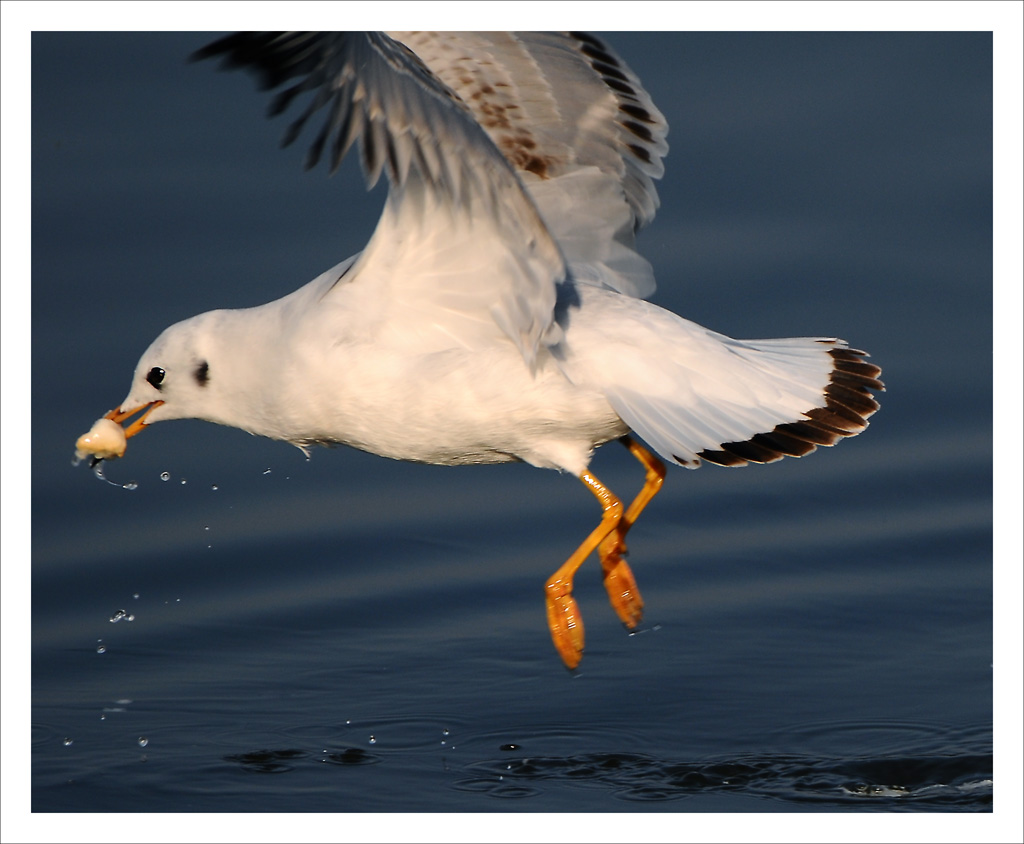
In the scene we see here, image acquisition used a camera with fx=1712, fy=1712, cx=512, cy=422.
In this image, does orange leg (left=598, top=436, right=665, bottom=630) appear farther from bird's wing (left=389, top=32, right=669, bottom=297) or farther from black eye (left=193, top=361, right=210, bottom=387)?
black eye (left=193, top=361, right=210, bottom=387)

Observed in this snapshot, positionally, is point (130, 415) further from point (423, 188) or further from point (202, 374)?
point (423, 188)

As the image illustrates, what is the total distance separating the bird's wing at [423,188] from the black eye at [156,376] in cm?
73

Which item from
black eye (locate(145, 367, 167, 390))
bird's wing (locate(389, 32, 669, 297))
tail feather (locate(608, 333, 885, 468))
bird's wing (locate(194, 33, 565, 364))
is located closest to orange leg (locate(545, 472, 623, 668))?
tail feather (locate(608, 333, 885, 468))

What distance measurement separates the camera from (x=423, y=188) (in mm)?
5508

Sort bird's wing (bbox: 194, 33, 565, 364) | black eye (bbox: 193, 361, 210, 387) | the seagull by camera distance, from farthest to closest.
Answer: black eye (bbox: 193, 361, 210, 387) < the seagull < bird's wing (bbox: 194, 33, 565, 364)

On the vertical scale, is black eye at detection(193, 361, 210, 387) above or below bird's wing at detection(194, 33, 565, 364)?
below

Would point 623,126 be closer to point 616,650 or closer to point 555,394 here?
point 555,394

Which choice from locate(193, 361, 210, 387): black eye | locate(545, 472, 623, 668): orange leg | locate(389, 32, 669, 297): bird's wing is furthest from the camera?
locate(389, 32, 669, 297): bird's wing

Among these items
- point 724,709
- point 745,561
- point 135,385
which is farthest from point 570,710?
point 135,385

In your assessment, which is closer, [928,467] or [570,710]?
[570,710]

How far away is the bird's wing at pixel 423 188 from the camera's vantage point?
4984 mm

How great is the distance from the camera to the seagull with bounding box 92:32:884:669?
5613mm

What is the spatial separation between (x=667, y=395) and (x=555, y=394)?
0.37m

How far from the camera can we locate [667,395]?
18.8ft
